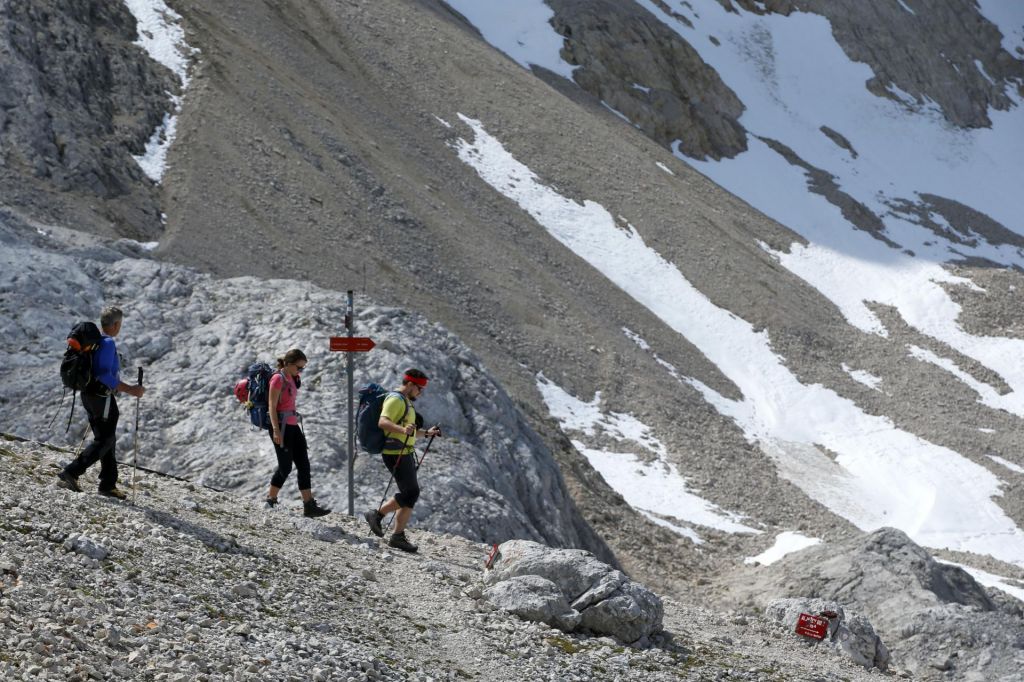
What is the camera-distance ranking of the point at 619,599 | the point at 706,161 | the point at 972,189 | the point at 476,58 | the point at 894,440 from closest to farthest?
1. the point at 619,599
2. the point at 894,440
3. the point at 476,58
4. the point at 706,161
5. the point at 972,189

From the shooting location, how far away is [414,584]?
496 inches

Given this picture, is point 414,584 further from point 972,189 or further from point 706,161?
point 972,189

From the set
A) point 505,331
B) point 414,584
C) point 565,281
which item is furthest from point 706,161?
point 414,584

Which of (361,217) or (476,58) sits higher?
(476,58)

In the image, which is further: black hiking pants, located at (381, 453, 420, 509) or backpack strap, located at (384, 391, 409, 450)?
black hiking pants, located at (381, 453, 420, 509)

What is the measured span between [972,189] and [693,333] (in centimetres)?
3782

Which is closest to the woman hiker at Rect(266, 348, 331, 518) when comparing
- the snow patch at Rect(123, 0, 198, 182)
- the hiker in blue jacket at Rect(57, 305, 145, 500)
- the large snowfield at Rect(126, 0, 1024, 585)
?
the hiker in blue jacket at Rect(57, 305, 145, 500)

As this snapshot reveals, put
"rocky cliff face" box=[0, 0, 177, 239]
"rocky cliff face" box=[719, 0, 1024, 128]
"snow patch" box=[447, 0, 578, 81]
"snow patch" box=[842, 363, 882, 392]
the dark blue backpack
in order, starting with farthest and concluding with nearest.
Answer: "rocky cliff face" box=[719, 0, 1024, 128] → "snow patch" box=[447, 0, 578, 81] → "snow patch" box=[842, 363, 882, 392] → "rocky cliff face" box=[0, 0, 177, 239] → the dark blue backpack

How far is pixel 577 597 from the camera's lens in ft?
40.6

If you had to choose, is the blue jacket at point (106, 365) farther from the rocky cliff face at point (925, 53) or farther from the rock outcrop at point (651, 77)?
the rocky cliff face at point (925, 53)

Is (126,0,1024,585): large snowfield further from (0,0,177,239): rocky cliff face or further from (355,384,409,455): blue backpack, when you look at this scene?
(355,384,409,455): blue backpack

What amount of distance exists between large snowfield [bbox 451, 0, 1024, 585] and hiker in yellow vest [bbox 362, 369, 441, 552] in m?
18.8

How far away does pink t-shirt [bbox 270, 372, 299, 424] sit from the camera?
1384 centimetres

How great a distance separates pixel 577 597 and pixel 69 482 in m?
5.02
